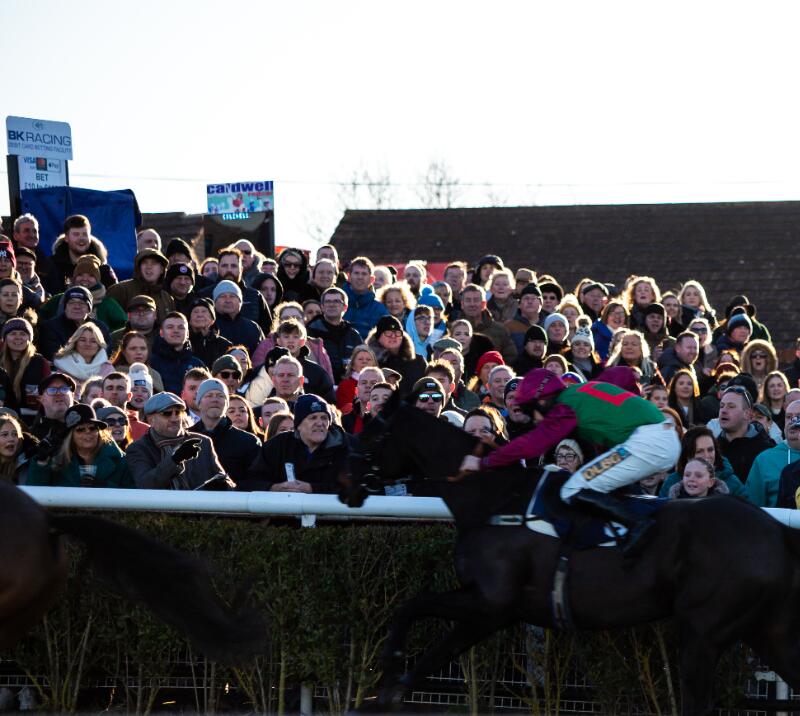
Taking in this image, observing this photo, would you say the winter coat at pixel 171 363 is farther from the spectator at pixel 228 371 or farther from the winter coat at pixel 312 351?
the winter coat at pixel 312 351

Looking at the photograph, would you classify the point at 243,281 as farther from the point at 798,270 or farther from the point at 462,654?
the point at 798,270

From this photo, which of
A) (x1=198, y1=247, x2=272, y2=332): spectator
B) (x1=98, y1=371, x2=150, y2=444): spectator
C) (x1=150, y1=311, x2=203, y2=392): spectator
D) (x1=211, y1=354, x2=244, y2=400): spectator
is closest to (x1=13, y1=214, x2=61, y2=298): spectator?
(x1=198, y1=247, x2=272, y2=332): spectator

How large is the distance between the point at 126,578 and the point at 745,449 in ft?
15.5

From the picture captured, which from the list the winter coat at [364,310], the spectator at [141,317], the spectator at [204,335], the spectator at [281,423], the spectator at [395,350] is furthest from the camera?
the winter coat at [364,310]

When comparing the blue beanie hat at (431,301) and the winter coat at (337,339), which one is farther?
the blue beanie hat at (431,301)

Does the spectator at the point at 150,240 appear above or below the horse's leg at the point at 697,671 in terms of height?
above

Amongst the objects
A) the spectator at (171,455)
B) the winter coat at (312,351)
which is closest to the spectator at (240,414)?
the spectator at (171,455)

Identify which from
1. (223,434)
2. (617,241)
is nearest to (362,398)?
(223,434)

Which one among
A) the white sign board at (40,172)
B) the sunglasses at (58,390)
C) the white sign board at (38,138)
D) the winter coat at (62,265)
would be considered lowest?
the sunglasses at (58,390)

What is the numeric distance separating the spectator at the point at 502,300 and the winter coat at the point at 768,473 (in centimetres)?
472

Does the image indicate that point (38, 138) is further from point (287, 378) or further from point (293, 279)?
point (287, 378)

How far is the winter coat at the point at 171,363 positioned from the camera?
388 inches

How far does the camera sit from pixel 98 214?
13070 millimetres

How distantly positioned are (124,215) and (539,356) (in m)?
4.44
